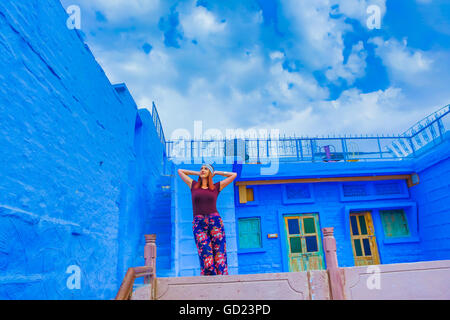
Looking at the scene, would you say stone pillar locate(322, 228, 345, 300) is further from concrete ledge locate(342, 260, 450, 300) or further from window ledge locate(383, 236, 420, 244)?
window ledge locate(383, 236, 420, 244)

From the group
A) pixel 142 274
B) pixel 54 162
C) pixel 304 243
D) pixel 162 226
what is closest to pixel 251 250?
pixel 304 243

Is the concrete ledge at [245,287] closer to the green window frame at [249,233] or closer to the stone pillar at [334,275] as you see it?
the stone pillar at [334,275]

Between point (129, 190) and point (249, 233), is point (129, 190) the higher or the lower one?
the higher one

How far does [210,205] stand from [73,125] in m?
2.16

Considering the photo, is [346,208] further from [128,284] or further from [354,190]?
[128,284]

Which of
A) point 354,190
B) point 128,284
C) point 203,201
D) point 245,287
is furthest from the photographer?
point 354,190

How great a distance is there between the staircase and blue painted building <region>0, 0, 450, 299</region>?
3 cm

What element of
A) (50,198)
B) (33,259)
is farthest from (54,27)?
(33,259)

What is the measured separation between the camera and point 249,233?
8.16 meters

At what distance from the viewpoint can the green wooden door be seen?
26.3 ft

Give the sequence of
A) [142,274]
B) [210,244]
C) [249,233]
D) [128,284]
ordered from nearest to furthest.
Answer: [128,284], [142,274], [210,244], [249,233]

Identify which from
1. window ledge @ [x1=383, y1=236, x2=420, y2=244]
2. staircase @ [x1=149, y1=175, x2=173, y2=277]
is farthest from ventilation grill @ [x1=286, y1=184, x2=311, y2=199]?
staircase @ [x1=149, y1=175, x2=173, y2=277]

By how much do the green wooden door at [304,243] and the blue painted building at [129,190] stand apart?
0.09ft

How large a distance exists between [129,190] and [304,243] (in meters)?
4.82
